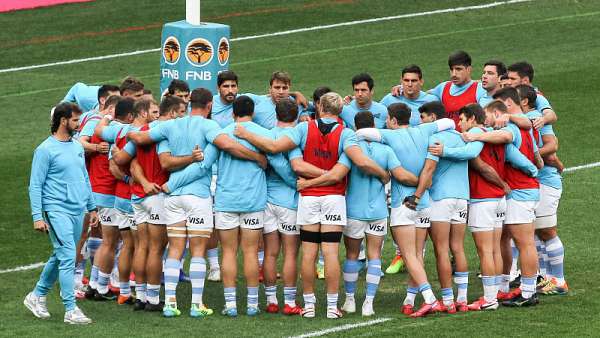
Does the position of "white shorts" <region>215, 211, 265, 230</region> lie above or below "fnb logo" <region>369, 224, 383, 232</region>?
above

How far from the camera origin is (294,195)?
1379 centimetres

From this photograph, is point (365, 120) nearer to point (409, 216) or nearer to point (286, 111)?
point (286, 111)

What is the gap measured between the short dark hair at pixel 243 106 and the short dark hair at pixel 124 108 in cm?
125

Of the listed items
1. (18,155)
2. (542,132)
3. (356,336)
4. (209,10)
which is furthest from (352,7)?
(356,336)

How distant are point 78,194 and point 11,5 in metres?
19.6

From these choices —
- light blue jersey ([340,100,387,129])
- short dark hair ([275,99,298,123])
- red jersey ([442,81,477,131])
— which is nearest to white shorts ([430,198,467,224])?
short dark hair ([275,99,298,123])

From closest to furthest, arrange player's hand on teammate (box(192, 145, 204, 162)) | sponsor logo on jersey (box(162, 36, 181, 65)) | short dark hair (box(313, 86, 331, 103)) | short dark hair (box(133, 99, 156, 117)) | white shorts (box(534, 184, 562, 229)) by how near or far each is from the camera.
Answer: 1. player's hand on teammate (box(192, 145, 204, 162))
2. short dark hair (box(133, 99, 156, 117))
3. white shorts (box(534, 184, 562, 229))
4. short dark hair (box(313, 86, 331, 103))
5. sponsor logo on jersey (box(162, 36, 181, 65))

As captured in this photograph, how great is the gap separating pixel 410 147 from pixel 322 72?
12.5 m

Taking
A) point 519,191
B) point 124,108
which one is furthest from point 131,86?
point 519,191

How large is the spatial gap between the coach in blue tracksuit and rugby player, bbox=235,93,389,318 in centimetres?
165

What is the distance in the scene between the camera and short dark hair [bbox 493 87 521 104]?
1416 cm

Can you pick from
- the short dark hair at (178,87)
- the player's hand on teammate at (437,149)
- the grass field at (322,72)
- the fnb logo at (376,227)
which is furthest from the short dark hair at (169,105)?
the player's hand on teammate at (437,149)

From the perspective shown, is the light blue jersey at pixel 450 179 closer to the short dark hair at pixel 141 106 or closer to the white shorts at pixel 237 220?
the white shorts at pixel 237 220

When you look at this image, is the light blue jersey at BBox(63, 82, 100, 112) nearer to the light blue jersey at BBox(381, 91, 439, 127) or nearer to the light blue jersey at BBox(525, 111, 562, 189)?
the light blue jersey at BBox(381, 91, 439, 127)
